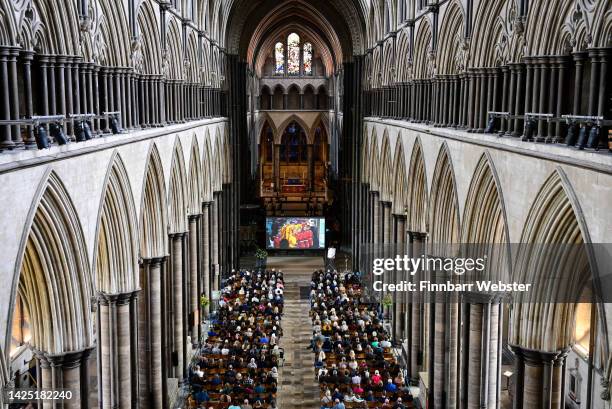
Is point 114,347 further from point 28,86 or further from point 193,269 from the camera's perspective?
point 193,269

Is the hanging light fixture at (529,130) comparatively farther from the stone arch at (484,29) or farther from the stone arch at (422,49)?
the stone arch at (422,49)

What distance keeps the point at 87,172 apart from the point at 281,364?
14.3m

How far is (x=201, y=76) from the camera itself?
3109 centimetres

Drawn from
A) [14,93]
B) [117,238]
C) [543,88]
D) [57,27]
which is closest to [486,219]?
[543,88]

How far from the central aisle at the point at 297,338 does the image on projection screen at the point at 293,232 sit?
115cm

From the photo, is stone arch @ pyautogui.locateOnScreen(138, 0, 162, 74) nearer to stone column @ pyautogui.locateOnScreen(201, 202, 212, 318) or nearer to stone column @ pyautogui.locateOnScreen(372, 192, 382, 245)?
stone column @ pyautogui.locateOnScreen(201, 202, 212, 318)

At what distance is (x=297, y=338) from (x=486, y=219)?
48.6 ft

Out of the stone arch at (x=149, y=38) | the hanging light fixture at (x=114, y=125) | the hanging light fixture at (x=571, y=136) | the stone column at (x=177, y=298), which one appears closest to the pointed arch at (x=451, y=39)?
the hanging light fixture at (x=571, y=136)

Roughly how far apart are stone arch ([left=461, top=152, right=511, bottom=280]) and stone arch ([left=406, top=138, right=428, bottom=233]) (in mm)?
5938

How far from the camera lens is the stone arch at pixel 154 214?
20062 mm

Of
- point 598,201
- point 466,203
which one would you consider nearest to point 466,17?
point 466,203

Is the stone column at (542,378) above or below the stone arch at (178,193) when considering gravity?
below

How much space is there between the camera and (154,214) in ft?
67.6

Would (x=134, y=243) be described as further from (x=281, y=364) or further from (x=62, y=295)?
(x=281, y=364)
